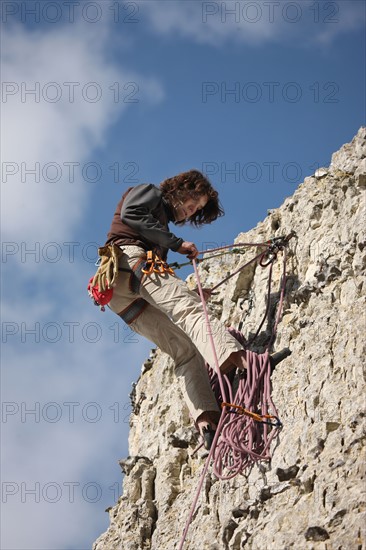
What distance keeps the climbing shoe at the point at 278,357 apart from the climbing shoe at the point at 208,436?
743mm

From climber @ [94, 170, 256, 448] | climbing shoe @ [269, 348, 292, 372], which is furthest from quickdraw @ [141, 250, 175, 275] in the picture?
climbing shoe @ [269, 348, 292, 372]

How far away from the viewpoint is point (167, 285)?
8258mm

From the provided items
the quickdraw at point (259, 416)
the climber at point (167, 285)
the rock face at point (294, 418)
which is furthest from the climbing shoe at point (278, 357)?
the quickdraw at point (259, 416)

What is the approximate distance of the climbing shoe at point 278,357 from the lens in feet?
26.3

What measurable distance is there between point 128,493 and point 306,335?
2359 millimetres

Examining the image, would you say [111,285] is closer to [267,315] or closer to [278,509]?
[267,315]

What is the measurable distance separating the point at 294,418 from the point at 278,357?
823mm

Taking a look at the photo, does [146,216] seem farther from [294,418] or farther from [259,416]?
[294,418]

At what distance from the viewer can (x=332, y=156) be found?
10070mm

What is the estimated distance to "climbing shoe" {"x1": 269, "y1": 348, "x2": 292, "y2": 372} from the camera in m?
8.03

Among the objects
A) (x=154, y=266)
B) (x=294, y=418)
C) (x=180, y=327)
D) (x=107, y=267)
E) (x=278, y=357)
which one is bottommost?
(x=294, y=418)

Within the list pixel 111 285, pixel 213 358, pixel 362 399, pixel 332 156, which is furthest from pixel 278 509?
pixel 332 156

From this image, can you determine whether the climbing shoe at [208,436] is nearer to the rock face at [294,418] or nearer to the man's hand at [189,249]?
the rock face at [294,418]

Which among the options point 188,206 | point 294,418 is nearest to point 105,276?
point 188,206
